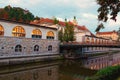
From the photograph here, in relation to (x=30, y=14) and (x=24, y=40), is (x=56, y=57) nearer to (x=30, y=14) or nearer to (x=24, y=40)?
(x=24, y=40)

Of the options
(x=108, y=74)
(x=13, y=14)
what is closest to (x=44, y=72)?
(x=108, y=74)

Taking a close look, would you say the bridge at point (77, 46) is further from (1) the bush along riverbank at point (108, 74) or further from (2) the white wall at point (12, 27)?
(1) the bush along riverbank at point (108, 74)

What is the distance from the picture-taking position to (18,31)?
45.0m

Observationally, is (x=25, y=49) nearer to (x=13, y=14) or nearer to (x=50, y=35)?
(x=50, y=35)

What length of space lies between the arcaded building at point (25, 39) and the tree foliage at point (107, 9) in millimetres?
27900

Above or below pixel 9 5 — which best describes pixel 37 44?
below

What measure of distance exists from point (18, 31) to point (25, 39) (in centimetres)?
251

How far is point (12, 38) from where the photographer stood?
42.2 m

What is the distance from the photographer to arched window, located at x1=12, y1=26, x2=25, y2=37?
4391 cm

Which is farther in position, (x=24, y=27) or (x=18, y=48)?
(x=24, y=27)

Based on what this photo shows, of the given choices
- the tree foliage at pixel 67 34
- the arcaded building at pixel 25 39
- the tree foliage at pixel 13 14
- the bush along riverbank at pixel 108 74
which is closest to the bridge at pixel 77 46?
the arcaded building at pixel 25 39

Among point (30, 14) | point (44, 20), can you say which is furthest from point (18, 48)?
point (30, 14)

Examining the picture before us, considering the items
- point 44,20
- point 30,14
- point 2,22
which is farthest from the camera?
point 30,14

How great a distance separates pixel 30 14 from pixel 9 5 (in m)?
11.9
